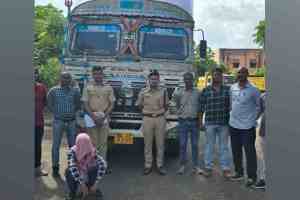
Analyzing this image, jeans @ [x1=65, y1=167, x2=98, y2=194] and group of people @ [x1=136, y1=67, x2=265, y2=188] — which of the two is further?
group of people @ [x1=136, y1=67, x2=265, y2=188]

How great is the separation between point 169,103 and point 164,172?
3.89 feet

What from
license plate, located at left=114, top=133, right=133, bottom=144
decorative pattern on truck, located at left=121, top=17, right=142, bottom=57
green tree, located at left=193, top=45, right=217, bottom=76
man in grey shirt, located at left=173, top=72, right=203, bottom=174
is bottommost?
license plate, located at left=114, top=133, right=133, bottom=144

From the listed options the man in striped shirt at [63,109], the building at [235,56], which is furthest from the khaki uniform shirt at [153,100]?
the building at [235,56]

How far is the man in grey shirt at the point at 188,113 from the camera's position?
8070 mm

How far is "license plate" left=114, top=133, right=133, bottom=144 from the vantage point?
8289 mm

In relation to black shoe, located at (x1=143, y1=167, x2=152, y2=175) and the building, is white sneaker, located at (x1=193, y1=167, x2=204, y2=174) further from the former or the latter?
the building

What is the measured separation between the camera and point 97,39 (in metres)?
9.16

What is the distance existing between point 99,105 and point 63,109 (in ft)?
1.90

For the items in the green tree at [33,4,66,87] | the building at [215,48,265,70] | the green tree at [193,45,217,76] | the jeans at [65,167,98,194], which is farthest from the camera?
the building at [215,48,265,70]

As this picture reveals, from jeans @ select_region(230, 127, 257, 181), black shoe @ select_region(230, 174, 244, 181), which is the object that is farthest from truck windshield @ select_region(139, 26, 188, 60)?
black shoe @ select_region(230, 174, 244, 181)

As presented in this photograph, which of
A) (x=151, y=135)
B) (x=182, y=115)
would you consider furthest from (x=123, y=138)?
(x=182, y=115)

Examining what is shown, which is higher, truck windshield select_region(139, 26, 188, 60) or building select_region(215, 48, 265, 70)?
building select_region(215, 48, 265, 70)
